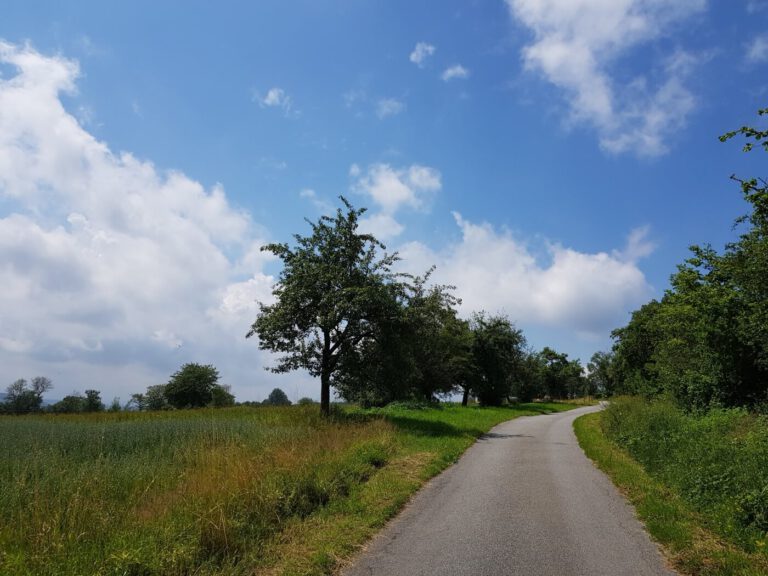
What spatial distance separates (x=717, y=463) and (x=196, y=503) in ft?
32.4

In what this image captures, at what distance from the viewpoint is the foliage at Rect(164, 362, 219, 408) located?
62.6 metres

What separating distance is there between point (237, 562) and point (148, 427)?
11.6 meters

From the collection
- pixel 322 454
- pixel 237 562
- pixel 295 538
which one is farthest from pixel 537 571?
pixel 322 454

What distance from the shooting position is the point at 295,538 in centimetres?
699

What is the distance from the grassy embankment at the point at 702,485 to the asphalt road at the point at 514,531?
0.43 meters

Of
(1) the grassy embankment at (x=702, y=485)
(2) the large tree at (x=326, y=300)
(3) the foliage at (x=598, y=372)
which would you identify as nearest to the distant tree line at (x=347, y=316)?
(2) the large tree at (x=326, y=300)

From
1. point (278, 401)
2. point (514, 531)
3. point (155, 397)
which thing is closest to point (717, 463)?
point (514, 531)

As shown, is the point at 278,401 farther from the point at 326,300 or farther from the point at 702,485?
the point at 702,485

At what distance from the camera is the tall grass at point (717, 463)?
7.37 meters

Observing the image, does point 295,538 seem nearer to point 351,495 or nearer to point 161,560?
point 161,560

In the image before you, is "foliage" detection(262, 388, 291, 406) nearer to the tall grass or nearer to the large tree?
the large tree

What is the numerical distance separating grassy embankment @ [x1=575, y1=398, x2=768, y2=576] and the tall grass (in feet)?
0.05

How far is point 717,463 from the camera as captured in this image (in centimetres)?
965

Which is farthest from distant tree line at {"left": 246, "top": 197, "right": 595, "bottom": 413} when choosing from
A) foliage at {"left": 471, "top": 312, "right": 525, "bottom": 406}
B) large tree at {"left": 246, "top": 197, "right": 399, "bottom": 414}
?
foliage at {"left": 471, "top": 312, "right": 525, "bottom": 406}
